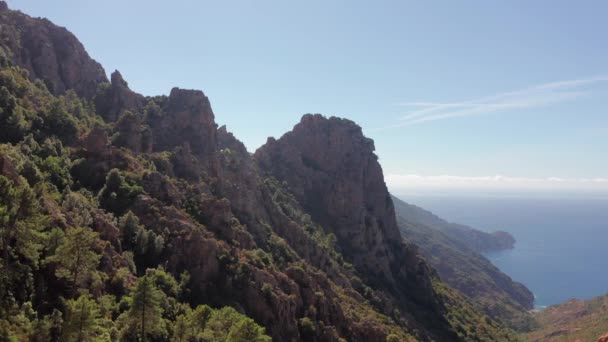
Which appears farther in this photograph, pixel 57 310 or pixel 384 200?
pixel 384 200

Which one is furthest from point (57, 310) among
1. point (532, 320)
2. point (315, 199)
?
point (532, 320)

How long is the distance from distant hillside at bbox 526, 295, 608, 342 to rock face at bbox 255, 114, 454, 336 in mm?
38051

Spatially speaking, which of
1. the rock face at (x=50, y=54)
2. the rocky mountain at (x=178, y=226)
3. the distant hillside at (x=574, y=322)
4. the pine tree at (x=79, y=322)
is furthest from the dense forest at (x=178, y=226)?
the distant hillside at (x=574, y=322)

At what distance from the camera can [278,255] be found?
82125 millimetres

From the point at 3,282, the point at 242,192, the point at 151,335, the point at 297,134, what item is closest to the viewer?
the point at 3,282

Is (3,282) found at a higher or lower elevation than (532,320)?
higher

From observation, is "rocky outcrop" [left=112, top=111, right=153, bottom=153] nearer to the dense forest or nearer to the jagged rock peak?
the dense forest

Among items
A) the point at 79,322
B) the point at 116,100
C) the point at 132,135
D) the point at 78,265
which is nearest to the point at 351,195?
the point at 132,135

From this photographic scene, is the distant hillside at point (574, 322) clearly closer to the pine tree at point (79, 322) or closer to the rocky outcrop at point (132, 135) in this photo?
the pine tree at point (79, 322)

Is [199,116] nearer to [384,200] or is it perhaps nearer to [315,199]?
[315,199]

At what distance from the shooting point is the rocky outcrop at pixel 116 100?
10631 centimetres

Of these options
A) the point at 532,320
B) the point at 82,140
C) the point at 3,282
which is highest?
the point at 82,140

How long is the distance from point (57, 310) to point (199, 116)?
72964 millimetres

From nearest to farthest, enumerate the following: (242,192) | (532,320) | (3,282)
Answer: (3,282) → (242,192) → (532,320)
